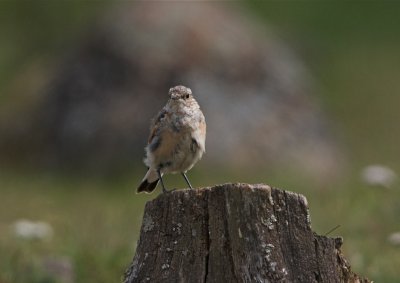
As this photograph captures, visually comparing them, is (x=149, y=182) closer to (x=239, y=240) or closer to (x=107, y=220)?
(x=239, y=240)

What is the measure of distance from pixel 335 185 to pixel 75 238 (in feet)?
21.0

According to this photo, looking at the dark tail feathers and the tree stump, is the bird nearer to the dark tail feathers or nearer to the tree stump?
the dark tail feathers

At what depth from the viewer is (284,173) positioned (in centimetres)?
1652

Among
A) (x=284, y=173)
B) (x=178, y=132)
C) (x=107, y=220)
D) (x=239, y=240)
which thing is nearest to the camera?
(x=239, y=240)

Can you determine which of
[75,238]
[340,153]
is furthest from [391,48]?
[75,238]

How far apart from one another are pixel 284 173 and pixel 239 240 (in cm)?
1096

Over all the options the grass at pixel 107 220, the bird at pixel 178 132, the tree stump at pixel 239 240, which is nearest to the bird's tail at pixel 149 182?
the bird at pixel 178 132

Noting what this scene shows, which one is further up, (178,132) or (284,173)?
(284,173)

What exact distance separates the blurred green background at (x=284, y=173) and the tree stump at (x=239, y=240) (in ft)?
8.80

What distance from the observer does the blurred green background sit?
9.44 m

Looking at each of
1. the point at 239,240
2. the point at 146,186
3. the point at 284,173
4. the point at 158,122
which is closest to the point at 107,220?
the point at 146,186

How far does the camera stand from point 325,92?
77.6ft

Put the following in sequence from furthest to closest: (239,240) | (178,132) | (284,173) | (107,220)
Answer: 1. (284,173)
2. (107,220)
3. (178,132)
4. (239,240)

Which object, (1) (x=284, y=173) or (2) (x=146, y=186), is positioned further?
(1) (x=284, y=173)
